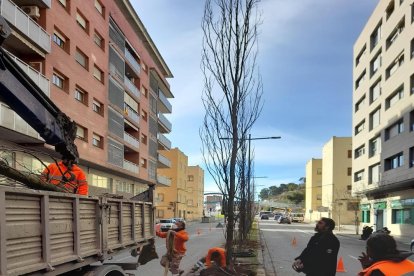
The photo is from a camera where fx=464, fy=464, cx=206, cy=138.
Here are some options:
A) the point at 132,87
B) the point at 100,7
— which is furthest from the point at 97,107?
the point at 132,87

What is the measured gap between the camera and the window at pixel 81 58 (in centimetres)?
2949

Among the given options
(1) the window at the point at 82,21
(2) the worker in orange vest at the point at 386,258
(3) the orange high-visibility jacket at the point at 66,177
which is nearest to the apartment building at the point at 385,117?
(1) the window at the point at 82,21

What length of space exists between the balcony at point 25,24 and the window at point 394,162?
2764 centimetres

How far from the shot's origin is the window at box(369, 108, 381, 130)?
45344mm

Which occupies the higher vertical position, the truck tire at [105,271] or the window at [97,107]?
the window at [97,107]

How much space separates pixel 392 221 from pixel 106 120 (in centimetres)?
2645

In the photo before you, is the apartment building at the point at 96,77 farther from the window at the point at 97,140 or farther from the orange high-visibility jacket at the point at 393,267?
the orange high-visibility jacket at the point at 393,267

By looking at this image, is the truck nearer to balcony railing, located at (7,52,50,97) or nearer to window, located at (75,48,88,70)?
balcony railing, located at (7,52,50,97)

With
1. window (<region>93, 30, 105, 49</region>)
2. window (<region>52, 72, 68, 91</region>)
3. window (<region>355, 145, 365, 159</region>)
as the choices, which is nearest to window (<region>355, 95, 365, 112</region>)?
window (<region>355, 145, 365, 159</region>)

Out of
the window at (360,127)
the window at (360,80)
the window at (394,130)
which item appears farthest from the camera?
the window at (360,127)

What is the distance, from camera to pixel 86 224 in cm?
439

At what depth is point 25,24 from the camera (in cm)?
2114

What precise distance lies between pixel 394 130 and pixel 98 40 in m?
25.6

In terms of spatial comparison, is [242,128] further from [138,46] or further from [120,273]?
[138,46]
